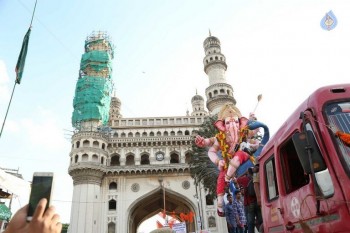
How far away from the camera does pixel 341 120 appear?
3.71 metres

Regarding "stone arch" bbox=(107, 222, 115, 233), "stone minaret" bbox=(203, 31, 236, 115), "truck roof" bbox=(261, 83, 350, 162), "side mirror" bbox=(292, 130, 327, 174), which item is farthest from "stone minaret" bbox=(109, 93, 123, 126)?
"side mirror" bbox=(292, 130, 327, 174)

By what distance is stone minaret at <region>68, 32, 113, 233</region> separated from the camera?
30812 mm

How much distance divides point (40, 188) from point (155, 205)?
126 ft

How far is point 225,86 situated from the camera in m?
35.8

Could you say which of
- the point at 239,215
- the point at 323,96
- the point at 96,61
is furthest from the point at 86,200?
the point at 323,96

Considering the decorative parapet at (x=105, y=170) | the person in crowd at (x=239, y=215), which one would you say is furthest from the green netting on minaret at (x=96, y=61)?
the person in crowd at (x=239, y=215)

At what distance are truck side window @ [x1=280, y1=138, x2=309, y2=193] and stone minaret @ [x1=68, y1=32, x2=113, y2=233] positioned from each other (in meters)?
28.8

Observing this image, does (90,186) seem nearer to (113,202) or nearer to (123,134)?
(113,202)

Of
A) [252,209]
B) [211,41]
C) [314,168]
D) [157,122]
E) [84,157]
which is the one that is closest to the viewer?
[314,168]

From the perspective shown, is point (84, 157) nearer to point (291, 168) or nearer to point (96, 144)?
point (96, 144)

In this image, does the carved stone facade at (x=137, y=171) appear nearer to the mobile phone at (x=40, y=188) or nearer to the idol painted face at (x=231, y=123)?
the idol painted face at (x=231, y=123)

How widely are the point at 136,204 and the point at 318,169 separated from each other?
3198 centimetres

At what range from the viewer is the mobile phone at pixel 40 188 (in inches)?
63.5

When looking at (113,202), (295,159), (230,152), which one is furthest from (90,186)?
(295,159)
